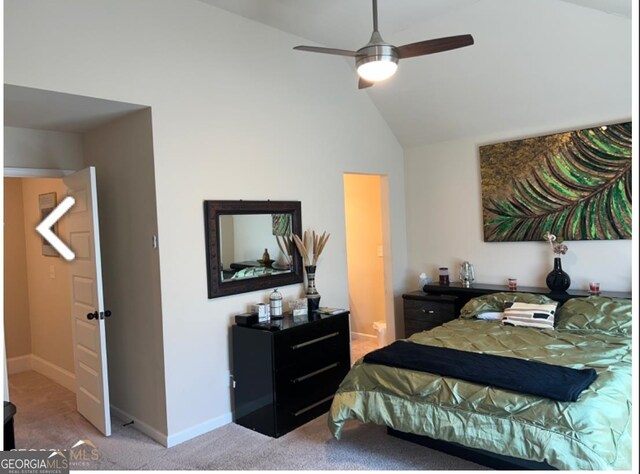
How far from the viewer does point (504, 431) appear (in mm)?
2426

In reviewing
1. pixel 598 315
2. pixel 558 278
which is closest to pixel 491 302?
pixel 558 278

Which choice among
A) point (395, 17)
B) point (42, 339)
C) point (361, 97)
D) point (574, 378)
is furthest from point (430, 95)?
point (42, 339)

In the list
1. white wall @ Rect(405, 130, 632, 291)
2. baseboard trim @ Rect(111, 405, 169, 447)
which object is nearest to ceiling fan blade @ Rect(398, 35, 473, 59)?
white wall @ Rect(405, 130, 632, 291)

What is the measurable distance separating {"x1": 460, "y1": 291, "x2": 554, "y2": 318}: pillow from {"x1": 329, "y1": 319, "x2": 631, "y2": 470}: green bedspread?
514mm

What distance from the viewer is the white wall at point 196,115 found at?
286cm

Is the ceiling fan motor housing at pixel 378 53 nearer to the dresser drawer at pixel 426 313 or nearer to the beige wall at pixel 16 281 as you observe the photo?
the dresser drawer at pixel 426 313

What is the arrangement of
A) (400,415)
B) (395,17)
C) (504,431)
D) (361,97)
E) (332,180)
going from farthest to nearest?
(361,97) → (332,180) → (395,17) → (400,415) → (504,431)

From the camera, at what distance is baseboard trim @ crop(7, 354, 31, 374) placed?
5.10 metres

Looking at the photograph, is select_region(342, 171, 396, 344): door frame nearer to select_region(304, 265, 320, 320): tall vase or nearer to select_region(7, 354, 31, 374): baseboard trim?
select_region(304, 265, 320, 320): tall vase

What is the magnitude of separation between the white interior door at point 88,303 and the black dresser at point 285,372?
970 millimetres

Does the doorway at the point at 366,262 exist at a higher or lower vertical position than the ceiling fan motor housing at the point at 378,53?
lower

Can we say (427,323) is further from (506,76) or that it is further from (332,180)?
(506,76)

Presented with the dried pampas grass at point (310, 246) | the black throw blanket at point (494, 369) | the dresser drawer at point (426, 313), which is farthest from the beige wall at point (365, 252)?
the black throw blanket at point (494, 369)

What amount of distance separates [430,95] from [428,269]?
6.18 feet
